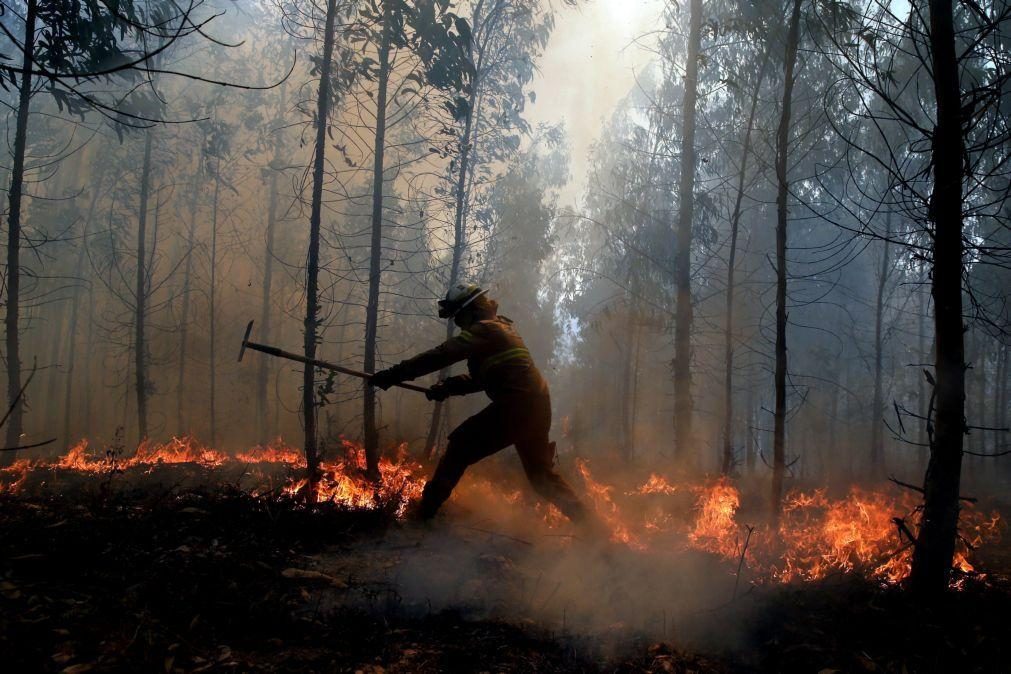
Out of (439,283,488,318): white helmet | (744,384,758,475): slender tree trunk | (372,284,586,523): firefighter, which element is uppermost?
(439,283,488,318): white helmet

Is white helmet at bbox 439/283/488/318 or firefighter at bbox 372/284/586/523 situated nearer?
firefighter at bbox 372/284/586/523

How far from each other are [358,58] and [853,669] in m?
8.84

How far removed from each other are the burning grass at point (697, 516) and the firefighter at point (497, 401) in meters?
0.81

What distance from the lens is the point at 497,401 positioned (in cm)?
545

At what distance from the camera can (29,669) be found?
262 cm

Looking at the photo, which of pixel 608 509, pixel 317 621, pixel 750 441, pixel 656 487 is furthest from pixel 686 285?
pixel 750 441

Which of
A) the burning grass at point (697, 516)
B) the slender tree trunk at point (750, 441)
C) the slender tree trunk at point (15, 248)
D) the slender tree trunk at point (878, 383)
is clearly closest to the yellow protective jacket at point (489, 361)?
the burning grass at point (697, 516)

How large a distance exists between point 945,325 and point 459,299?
162 inches

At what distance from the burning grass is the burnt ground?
59cm

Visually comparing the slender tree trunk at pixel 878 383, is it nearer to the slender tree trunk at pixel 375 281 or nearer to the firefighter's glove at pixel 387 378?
the slender tree trunk at pixel 375 281

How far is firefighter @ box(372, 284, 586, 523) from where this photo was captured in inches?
213

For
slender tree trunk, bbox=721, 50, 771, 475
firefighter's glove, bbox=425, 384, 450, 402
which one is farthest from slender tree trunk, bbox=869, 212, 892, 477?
firefighter's glove, bbox=425, 384, 450, 402

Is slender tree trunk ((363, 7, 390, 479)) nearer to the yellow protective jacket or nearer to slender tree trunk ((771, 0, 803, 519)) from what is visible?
the yellow protective jacket

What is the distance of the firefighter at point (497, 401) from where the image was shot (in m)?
5.41
